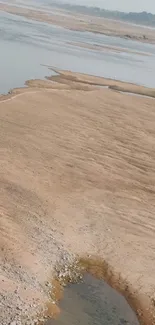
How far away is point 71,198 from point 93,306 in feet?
24.6

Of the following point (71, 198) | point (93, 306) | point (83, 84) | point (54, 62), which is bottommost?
point (54, 62)

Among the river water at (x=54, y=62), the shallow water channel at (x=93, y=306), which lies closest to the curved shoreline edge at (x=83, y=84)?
the river water at (x=54, y=62)

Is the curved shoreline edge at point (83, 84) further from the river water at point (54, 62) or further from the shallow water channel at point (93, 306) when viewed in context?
the shallow water channel at point (93, 306)

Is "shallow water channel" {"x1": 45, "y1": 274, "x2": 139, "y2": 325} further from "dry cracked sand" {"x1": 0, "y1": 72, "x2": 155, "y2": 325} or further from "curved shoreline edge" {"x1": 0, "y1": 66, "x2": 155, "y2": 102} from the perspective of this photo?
"curved shoreline edge" {"x1": 0, "y1": 66, "x2": 155, "y2": 102}

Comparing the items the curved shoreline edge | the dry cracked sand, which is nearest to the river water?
the curved shoreline edge

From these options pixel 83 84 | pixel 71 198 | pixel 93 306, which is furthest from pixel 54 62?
pixel 93 306

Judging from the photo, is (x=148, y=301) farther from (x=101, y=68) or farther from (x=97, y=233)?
(x=101, y=68)

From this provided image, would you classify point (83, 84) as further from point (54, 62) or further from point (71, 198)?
point (71, 198)

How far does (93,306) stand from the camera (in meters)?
14.6

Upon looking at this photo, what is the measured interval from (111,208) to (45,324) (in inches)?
344

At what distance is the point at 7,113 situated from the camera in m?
30.5

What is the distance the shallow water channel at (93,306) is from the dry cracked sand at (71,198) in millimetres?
454

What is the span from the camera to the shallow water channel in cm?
1383

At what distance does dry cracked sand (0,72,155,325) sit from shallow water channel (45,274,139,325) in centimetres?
45
